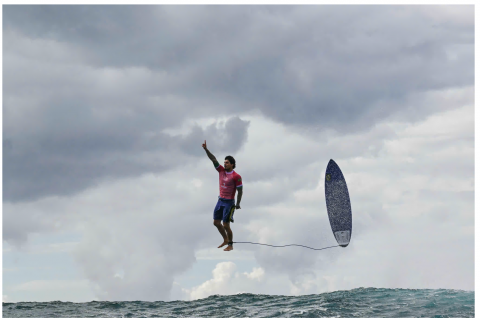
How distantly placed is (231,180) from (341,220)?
6306mm

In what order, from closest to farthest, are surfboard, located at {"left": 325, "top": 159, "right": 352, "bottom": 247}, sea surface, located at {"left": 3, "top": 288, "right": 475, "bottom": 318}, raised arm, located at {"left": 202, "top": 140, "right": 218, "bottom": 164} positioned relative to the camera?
sea surface, located at {"left": 3, "top": 288, "right": 475, "bottom": 318}, raised arm, located at {"left": 202, "top": 140, "right": 218, "bottom": 164}, surfboard, located at {"left": 325, "top": 159, "right": 352, "bottom": 247}

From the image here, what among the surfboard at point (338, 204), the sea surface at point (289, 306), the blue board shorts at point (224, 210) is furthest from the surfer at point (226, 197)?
the surfboard at point (338, 204)

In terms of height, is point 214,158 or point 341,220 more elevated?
point 214,158

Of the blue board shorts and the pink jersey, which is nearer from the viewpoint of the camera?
the pink jersey

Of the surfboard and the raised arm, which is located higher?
the raised arm

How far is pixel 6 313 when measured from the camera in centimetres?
1664

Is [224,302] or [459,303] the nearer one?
[459,303]

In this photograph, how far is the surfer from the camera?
17016 millimetres

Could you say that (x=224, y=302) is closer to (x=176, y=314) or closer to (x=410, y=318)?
(x=176, y=314)

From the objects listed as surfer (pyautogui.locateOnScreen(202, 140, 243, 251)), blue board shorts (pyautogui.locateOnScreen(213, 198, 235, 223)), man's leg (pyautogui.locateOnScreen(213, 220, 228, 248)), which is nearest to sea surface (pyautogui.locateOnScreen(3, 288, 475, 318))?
man's leg (pyautogui.locateOnScreen(213, 220, 228, 248))

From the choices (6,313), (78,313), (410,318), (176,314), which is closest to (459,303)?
(410,318)

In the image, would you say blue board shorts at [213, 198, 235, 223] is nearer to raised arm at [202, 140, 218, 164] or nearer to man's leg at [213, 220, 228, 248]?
man's leg at [213, 220, 228, 248]

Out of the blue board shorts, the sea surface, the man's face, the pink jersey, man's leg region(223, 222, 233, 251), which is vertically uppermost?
the man's face

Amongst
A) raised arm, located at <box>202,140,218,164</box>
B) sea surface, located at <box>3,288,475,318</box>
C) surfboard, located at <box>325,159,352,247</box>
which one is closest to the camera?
sea surface, located at <box>3,288,475,318</box>
